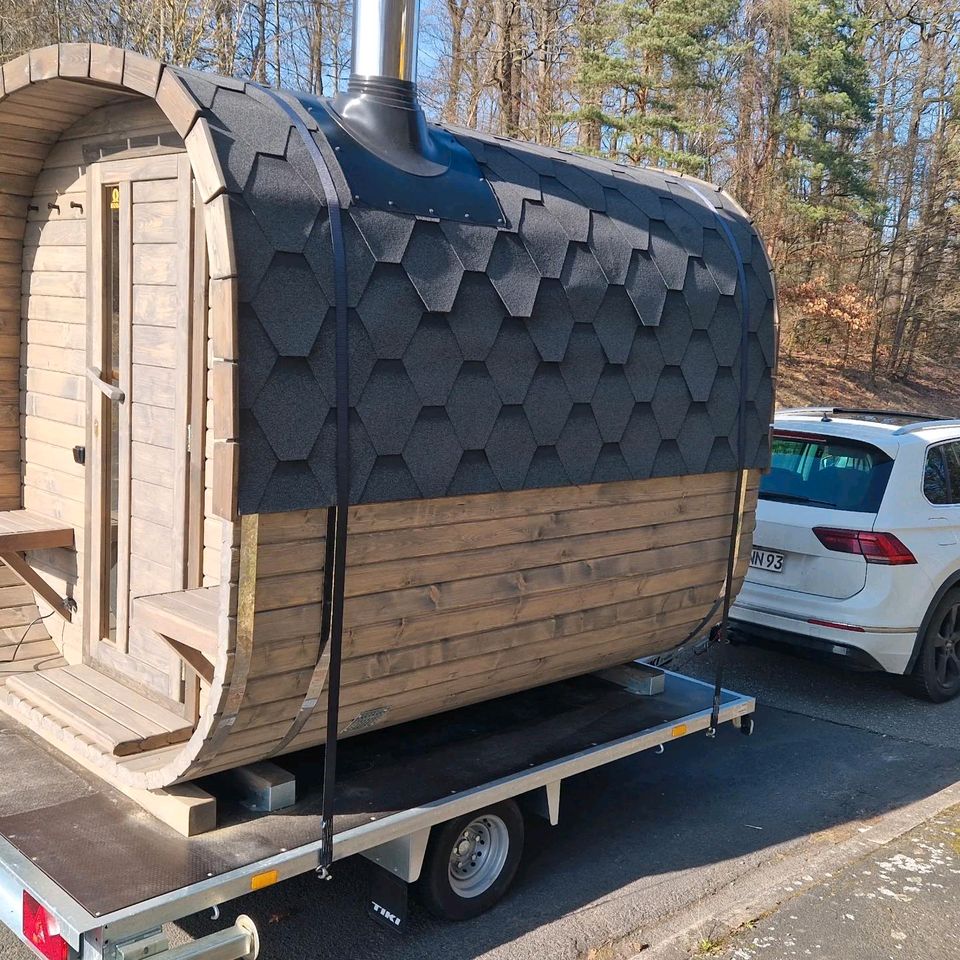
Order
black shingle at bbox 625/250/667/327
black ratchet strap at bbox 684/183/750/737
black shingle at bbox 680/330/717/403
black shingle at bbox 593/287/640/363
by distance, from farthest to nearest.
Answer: black ratchet strap at bbox 684/183/750/737, black shingle at bbox 680/330/717/403, black shingle at bbox 625/250/667/327, black shingle at bbox 593/287/640/363

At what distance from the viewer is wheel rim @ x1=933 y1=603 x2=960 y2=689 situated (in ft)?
22.4

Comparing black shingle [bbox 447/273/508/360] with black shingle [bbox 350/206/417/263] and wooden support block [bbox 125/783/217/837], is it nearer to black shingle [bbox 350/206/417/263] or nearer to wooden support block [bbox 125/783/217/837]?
black shingle [bbox 350/206/417/263]

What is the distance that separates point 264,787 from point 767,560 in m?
4.07

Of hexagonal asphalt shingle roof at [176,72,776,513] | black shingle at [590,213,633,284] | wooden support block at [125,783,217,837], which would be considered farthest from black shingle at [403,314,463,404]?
wooden support block at [125,783,217,837]

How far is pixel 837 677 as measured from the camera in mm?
7445

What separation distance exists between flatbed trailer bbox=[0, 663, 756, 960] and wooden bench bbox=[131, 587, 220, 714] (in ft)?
1.73

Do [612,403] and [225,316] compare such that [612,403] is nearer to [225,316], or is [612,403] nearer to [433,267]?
[433,267]

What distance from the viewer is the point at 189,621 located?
3455 mm

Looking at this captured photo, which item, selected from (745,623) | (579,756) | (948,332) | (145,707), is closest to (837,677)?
(745,623)

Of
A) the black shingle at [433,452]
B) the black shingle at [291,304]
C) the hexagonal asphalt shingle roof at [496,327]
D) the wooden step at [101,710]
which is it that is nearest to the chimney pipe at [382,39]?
the hexagonal asphalt shingle roof at [496,327]

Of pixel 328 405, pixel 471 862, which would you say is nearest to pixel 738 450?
pixel 471 862

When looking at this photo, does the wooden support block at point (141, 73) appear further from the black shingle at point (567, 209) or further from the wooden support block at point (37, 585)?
the wooden support block at point (37, 585)

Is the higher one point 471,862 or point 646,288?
point 646,288

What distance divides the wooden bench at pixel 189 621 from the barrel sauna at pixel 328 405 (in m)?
0.02
